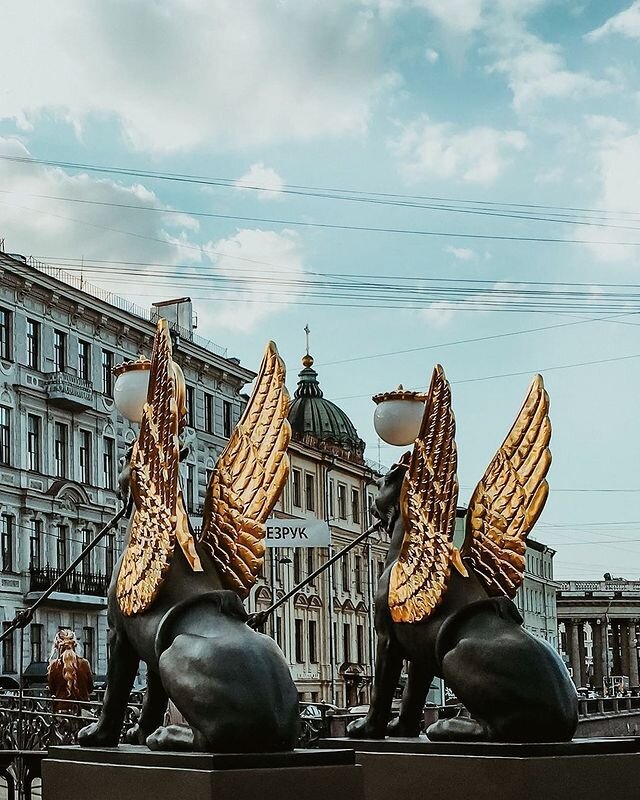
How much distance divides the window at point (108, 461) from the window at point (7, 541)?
467 centimetres

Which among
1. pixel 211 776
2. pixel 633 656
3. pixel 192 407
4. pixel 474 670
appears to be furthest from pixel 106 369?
pixel 633 656

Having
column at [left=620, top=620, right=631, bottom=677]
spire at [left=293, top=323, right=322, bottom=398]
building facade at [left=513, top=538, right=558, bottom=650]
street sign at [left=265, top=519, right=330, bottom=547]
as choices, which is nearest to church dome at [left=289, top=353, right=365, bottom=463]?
spire at [left=293, top=323, right=322, bottom=398]

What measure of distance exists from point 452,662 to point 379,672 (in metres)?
0.77

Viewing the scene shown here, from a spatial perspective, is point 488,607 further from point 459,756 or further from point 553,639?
point 553,639

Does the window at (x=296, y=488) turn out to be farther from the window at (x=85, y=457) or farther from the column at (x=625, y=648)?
the column at (x=625, y=648)

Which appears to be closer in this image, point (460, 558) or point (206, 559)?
point (206, 559)

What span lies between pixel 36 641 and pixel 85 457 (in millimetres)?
5987

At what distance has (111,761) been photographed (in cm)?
682

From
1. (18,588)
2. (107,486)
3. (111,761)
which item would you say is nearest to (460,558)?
(111,761)

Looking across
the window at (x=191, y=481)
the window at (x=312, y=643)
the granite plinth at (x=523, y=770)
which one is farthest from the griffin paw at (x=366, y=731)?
the window at (x=312, y=643)

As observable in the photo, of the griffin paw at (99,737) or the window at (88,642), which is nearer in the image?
the griffin paw at (99,737)

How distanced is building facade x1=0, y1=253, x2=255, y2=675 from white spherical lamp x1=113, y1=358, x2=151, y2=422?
27.3 meters

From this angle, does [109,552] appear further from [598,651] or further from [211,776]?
[598,651]

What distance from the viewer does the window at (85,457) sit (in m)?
41.0
